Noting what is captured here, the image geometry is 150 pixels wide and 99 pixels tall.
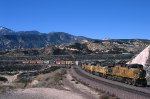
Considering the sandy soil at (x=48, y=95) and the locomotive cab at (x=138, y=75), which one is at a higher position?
the locomotive cab at (x=138, y=75)

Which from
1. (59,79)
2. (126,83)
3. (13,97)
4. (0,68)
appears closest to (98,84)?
(126,83)

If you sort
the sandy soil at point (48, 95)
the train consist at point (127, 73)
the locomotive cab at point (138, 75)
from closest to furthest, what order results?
the locomotive cab at point (138, 75) → the train consist at point (127, 73) → the sandy soil at point (48, 95)

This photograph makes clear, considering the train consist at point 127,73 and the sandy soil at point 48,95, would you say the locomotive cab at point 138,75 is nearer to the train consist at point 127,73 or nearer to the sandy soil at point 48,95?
the train consist at point 127,73

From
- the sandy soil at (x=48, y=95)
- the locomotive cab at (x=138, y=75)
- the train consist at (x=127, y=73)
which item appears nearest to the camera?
the locomotive cab at (x=138, y=75)

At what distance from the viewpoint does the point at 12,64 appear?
158 meters

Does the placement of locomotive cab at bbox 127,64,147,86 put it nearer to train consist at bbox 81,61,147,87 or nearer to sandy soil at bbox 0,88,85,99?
train consist at bbox 81,61,147,87

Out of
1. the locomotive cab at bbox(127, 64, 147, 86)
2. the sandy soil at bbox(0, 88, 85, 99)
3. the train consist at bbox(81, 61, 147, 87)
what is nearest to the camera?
the locomotive cab at bbox(127, 64, 147, 86)

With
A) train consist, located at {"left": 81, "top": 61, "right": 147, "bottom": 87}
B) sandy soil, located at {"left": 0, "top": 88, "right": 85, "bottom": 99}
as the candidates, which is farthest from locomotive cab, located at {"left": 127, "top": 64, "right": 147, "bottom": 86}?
sandy soil, located at {"left": 0, "top": 88, "right": 85, "bottom": 99}

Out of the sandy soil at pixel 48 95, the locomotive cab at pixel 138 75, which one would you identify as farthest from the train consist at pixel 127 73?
the sandy soil at pixel 48 95

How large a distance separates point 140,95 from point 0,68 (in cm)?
11166

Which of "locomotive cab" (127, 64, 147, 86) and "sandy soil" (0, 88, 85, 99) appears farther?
"sandy soil" (0, 88, 85, 99)

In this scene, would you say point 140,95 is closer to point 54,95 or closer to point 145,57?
point 54,95

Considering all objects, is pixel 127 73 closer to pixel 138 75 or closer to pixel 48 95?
pixel 138 75

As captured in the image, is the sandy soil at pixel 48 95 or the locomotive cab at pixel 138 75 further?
the sandy soil at pixel 48 95
